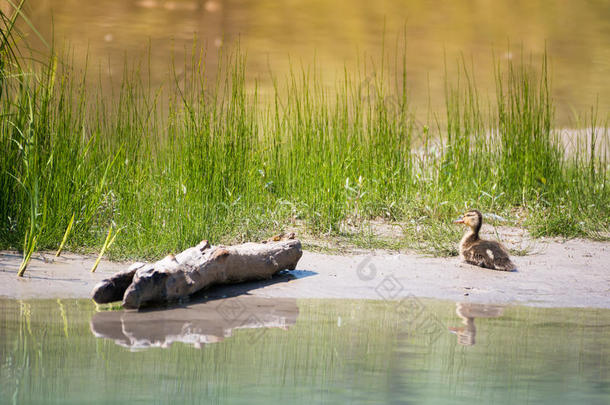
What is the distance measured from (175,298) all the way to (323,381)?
Answer: 125 cm

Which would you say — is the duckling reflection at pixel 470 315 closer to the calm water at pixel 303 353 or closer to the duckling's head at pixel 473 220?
the calm water at pixel 303 353

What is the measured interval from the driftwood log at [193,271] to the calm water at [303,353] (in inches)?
3.9

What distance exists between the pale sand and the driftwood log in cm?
7

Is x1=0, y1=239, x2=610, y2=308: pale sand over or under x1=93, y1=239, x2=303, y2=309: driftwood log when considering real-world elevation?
under

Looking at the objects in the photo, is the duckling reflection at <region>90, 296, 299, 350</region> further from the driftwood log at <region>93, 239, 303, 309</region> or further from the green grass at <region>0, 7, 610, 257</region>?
the green grass at <region>0, 7, 610, 257</region>

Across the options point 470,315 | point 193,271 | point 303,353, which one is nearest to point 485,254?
point 470,315

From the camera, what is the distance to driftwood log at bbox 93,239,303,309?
8.98 feet

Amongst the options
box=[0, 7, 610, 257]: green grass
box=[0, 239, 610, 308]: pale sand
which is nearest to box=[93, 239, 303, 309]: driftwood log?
box=[0, 239, 610, 308]: pale sand

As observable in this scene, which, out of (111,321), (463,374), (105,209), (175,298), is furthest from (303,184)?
(463,374)

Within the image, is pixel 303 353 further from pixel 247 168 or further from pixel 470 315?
pixel 247 168

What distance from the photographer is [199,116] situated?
14.7 feet

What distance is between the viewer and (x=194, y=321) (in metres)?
2.53

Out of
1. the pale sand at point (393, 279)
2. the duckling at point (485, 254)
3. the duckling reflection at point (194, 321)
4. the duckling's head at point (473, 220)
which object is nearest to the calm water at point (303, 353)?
the duckling reflection at point (194, 321)

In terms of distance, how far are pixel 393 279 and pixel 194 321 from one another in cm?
120
